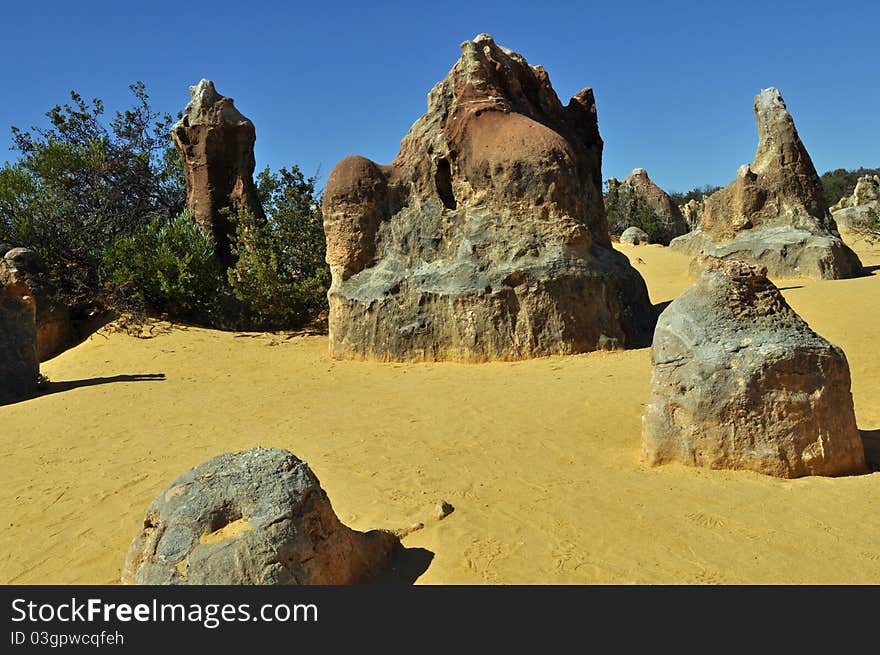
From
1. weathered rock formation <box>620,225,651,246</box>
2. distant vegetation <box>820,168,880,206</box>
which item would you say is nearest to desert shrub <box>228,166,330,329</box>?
weathered rock formation <box>620,225,651,246</box>

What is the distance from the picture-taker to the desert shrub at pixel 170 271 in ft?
41.4

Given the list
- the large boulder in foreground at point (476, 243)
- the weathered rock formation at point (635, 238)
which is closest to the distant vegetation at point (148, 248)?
the large boulder in foreground at point (476, 243)

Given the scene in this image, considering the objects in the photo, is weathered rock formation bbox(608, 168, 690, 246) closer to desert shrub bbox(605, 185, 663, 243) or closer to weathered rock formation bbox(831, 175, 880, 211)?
desert shrub bbox(605, 185, 663, 243)

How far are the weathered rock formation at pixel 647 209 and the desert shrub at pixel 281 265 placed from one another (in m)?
15.5

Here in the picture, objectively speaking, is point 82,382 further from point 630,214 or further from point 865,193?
point 865,193

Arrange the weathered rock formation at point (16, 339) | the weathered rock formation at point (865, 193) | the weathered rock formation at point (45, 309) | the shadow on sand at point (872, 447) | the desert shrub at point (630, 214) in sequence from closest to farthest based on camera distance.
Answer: the shadow on sand at point (872, 447), the weathered rock formation at point (16, 339), the weathered rock formation at point (45, 309), the weathered rock formation at point (865, 193), the desert shrub at point (630, 214)

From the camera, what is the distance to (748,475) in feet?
13.9

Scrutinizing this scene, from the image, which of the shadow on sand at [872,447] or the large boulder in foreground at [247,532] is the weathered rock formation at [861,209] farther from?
the large boulder in foreground at [247,532]

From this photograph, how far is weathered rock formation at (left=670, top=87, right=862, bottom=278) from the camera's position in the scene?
13070mm

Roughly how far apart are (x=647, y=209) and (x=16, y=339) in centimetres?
2248
